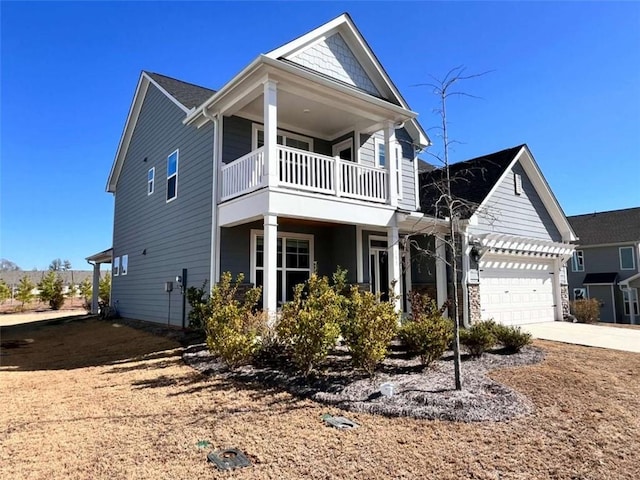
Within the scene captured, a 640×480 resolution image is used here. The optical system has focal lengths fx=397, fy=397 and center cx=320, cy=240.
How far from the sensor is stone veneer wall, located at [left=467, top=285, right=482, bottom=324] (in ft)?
40.5

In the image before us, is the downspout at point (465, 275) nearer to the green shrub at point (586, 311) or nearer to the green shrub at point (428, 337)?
the green shrub at point (428, 337)

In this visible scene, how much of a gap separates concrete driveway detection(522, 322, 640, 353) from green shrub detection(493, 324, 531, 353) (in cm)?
311

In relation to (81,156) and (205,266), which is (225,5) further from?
(81,156)

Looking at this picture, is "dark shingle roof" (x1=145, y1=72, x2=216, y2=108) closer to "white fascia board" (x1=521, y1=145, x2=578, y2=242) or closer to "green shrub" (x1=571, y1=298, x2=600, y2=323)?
"white fascia board" (x1=521, y1=145, x2=578, y2=242)

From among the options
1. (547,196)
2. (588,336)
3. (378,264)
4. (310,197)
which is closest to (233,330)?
(310,197)

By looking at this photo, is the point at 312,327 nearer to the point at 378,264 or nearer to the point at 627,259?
the point at 378,264

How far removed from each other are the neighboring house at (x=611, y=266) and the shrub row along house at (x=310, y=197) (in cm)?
1554

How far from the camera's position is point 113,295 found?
17969 mm

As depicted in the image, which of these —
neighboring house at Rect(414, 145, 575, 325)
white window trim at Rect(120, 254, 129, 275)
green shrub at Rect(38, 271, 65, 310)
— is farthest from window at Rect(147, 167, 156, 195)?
green shrub at Rect(38, 271, 65, 310)

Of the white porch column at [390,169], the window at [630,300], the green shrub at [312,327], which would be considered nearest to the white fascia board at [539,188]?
the white porch column at [390,169]

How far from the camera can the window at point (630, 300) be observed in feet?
89.3

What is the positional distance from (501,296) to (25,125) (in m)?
20.4

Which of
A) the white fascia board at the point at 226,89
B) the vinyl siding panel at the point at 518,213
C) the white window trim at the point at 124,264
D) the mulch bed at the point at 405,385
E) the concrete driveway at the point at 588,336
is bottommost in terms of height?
the concrete driveway at the point at 588,336

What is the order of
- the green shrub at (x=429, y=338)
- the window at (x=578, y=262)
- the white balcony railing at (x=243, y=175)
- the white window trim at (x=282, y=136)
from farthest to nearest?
the window at (x=578, y=262)
the white window trim at (x=282, y=136)
the white balcony railing at (x=243, y=175)
the green shrub at (x=429, y=338)
